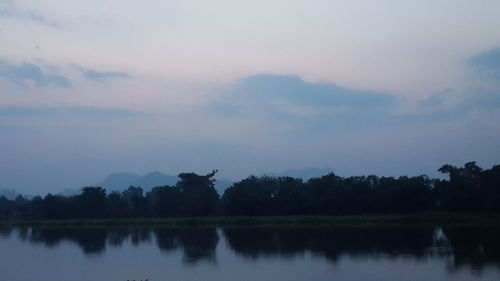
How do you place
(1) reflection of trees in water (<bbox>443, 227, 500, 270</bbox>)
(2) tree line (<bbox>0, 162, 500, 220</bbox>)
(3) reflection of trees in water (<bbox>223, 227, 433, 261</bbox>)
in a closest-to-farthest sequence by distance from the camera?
(1) reflection of trees in water (<bbox>443, 227, 500, 270</bbox>)
(3) reflection of trees in water (<bbox>223, 227, 433, 261</bbox>)
(2) tree line (<bbox>0, 162, 500, 220</bbox>)

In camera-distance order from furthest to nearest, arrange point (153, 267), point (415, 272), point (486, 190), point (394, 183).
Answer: point (394, 183) < point (486, 190) < point (153, 267) < point (415, 272)

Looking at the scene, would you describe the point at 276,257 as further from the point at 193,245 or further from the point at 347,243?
the point at 193,245

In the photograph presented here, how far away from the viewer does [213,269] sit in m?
17.4

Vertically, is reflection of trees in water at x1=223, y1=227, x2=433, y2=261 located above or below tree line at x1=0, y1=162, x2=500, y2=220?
below

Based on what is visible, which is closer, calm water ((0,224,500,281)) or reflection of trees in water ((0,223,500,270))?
calm water ((0,224,500,281))

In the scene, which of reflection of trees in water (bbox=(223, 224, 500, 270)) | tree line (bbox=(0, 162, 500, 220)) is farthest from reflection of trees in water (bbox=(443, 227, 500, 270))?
tree line (bbox=(0, 162, 500, 220))

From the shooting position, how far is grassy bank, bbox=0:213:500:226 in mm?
33375

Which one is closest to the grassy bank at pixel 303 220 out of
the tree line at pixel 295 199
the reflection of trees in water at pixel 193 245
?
the tree line at pixel 295 199

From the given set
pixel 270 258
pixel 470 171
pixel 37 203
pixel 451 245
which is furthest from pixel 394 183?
pixel 37 203

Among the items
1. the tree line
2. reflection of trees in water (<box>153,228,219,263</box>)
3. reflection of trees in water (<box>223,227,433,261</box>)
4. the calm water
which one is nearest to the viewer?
the calm water

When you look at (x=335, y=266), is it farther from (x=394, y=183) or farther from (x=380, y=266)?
(x=394, y=183)

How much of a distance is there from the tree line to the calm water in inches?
323

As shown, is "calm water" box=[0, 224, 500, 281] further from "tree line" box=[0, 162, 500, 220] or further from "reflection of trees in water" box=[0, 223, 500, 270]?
"tree line" box=[0, 162, 500, 220]

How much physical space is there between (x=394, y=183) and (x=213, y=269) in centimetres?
2374
